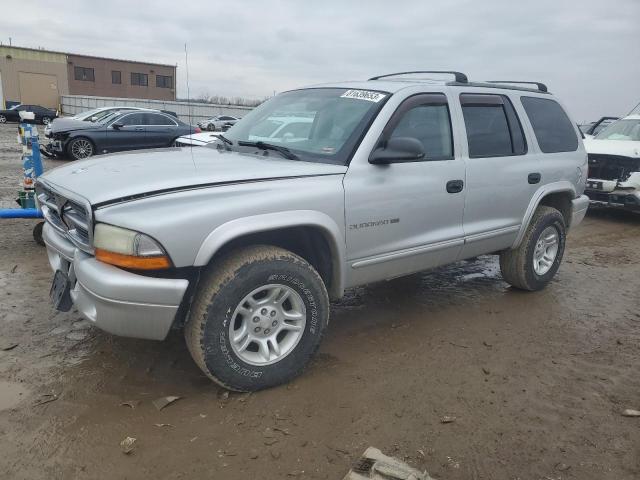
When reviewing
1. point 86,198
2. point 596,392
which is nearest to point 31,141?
point 86,198

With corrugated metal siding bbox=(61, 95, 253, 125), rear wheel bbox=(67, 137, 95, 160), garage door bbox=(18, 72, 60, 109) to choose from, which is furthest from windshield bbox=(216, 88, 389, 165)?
garage door bbox=(18, 72, 60, 109)

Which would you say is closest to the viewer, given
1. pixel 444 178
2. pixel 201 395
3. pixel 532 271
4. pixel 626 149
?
pixel 201 395

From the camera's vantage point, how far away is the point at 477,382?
328 cm

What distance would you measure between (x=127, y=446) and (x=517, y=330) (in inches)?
119

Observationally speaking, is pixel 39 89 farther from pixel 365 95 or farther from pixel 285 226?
pixel 285 226

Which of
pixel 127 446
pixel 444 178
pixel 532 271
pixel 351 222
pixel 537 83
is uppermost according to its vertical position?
pixel 537 83

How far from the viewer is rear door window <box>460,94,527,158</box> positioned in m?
4.09

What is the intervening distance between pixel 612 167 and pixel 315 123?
7323mm

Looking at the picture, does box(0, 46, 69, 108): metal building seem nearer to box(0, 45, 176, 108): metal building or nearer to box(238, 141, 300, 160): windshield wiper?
box(0, 45, 176, 108): metal building

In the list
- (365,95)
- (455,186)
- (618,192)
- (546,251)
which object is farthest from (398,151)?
(618,192)

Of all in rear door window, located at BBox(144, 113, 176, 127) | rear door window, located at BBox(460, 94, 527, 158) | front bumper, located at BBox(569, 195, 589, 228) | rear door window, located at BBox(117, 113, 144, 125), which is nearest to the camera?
rear door window, located at BBox(460, 94, 527, 158)

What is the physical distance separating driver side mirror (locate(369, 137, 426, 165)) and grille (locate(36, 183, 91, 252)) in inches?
69.0

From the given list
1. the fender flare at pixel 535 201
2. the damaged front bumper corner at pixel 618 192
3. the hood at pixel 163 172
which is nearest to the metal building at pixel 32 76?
the damaged front bumper corner at pixel 618 192

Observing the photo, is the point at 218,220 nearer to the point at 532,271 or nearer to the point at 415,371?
the point at 415,371
